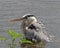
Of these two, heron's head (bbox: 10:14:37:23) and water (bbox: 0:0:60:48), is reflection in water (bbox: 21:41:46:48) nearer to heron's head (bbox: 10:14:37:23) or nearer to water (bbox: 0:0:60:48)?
water (bbox: 0:0:60:48)

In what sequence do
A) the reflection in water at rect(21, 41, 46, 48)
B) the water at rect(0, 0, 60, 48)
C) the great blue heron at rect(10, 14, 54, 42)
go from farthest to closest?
the water at rect(0, 0, 60, 48) → the great blue heron at rect(10, 14, 54, 42) → the reflection in water at rect(21, 41, 46, 48)

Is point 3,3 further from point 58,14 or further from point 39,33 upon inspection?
point 39,33

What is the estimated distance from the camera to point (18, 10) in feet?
37.2

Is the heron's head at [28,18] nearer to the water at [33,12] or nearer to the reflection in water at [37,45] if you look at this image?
the water at [33,12]

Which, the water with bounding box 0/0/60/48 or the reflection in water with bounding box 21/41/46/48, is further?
the water with bounding box 0/0/60/48

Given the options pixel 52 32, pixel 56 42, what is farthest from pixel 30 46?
pixel 52 32

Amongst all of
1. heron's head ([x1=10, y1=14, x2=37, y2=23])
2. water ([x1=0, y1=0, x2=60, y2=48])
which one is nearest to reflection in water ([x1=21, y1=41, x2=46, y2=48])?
water ([x1=0, y1=0, x2=60, y2=48])

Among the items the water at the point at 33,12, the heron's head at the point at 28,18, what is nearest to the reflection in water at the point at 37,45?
the water at the point at 33,12

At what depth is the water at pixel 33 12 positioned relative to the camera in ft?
30.5

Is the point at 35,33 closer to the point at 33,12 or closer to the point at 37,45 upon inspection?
the point at 37,45

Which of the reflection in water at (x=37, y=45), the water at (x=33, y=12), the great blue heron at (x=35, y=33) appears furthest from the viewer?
the water at (x=33, y=12)

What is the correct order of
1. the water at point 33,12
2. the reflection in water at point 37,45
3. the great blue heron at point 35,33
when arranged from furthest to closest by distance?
the water at point 33,12 < the great blue heron at point 35,33 < the reflection in water at point 37,45

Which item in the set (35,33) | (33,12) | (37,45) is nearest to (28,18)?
(35,33)

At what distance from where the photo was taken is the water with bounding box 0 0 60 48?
9.30 meters
